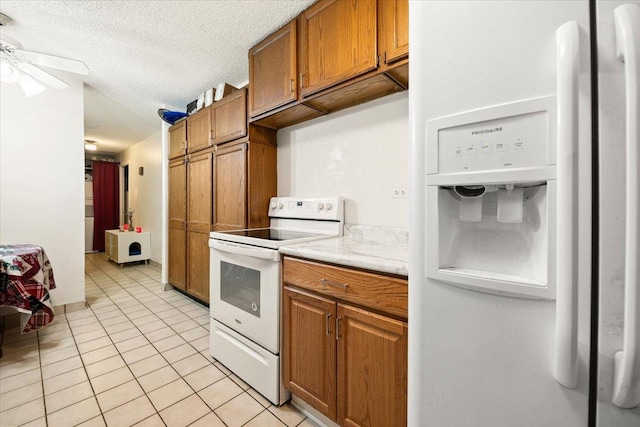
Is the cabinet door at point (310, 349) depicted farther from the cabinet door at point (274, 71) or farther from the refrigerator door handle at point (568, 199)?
the cabinet door at point (274, 71)

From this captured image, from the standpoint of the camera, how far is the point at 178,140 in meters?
3.16

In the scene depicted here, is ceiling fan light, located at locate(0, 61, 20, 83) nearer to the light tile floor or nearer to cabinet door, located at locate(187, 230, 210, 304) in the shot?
cabinet door, located at locate(187, 230, 210, 304)

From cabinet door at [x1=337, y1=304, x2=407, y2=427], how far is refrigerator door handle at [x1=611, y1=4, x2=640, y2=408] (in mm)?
559

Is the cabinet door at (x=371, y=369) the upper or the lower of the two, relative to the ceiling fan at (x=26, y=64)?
lower

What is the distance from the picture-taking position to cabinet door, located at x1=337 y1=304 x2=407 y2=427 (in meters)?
0.97

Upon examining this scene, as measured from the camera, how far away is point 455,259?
731 millimetres

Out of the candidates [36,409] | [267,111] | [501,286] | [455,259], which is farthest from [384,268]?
[36,409]

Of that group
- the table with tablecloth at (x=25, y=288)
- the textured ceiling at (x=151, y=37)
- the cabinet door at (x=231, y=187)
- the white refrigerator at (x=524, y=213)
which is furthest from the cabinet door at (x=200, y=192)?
the white refrigerator at (x=524, y=213)

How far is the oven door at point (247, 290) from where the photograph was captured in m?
1.41

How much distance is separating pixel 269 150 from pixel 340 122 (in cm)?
74

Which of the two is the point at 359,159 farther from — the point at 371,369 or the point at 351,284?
the point at 371,369

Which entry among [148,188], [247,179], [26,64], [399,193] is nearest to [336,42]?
[399,193]

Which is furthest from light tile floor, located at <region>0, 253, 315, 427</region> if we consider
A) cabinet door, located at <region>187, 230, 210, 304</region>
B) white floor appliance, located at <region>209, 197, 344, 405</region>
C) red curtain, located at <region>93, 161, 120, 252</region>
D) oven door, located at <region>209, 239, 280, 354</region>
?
red curtain, located at <region>93, 161, 120, 252</region>

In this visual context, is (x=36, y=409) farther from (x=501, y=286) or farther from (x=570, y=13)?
(x=570, y=13)
